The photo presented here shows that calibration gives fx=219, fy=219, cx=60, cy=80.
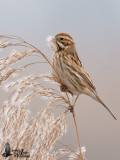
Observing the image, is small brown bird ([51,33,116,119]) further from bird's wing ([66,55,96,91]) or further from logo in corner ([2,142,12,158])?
logo in corner ([2,142,12,158])

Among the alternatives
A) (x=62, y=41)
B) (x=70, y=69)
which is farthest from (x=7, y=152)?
(x=62, y=41)

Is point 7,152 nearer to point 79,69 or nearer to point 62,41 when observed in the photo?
point 79,69

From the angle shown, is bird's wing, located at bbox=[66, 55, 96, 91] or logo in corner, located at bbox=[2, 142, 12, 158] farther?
bird's wing, located at bbox=[66, 55, 96, 91]

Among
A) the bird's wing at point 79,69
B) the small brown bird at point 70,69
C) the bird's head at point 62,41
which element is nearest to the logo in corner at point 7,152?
the small brown bird at point 70,69

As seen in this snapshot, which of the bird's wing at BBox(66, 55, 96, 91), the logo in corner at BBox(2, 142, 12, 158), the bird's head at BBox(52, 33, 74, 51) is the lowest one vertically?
the logo in corner at BBox(2, 142, 12, 158)

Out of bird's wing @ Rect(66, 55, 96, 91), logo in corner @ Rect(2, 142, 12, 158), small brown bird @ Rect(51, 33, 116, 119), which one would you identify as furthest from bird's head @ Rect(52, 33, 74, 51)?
logo in corner @ Rect(2, 142, 12, 158)

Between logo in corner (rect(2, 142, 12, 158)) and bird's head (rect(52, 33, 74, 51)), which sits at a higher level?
bird's head (rect(52, 33, 74, 51))

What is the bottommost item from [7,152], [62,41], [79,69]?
[7,152]

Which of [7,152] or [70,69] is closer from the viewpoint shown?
[7,152]

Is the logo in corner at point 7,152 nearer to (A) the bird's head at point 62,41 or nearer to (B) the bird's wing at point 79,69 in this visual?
(B) the bird's wing at point 79,69

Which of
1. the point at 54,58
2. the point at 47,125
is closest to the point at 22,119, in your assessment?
the point at 47,125
